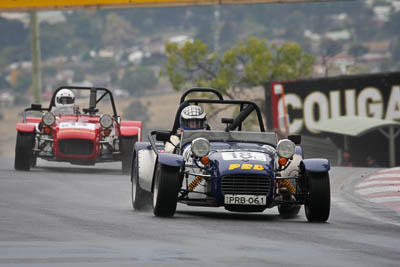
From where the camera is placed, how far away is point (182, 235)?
8891 millimetres

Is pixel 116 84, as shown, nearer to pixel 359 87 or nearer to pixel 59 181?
pixel 359 87

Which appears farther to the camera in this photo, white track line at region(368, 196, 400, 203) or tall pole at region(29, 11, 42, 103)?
tall pole at region(29, 11, 42, 103)

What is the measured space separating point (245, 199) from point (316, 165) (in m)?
0.89

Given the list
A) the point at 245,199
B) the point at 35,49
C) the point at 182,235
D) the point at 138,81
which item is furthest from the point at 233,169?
the point at 138,81

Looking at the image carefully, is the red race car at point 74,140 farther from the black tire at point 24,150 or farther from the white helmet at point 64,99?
the white helmet at point 64,99

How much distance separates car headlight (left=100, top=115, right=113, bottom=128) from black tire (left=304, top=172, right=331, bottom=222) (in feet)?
33.2

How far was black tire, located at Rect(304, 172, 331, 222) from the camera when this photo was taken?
1062cm

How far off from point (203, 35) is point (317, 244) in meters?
147

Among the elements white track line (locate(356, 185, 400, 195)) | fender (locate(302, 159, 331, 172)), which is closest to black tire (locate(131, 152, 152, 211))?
fender (locate(302, 159, 331, 172))

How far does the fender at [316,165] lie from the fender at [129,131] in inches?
391

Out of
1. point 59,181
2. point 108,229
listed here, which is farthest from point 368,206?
point 59,181

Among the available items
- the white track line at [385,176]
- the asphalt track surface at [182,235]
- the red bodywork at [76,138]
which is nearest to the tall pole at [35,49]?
the red bodywork at [76,138]

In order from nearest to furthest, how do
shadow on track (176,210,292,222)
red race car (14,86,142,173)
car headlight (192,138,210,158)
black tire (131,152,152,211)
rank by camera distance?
car headlight (192,138,210,158) < shadow on track (176,210,292,222) < black tire (131,152,152,211) < red race car (14,86,142,173)

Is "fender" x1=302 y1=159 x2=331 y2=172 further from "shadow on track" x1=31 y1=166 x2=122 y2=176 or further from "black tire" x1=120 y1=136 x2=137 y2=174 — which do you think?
"shadow on track" x1=31 y1=166 x2=122 y2=176
